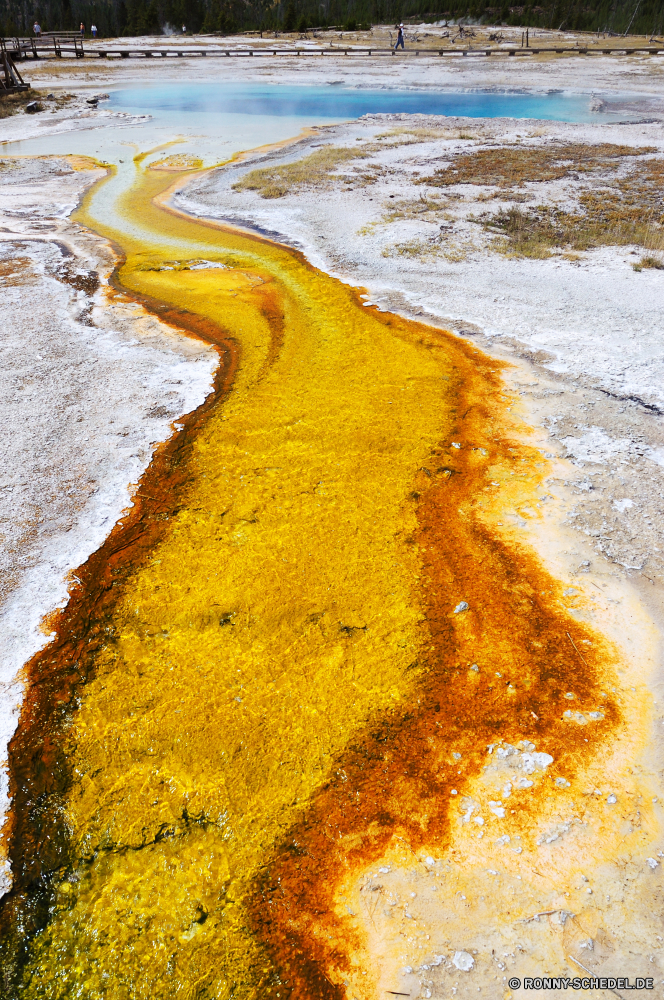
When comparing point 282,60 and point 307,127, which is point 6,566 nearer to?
point 307,127

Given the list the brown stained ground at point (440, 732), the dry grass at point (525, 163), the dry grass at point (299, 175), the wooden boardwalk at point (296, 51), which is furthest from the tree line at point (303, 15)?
the brown stained ground at point (440, 732)

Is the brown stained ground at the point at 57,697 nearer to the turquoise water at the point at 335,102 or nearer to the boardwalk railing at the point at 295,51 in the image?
the turquoise water at the point at 335,102

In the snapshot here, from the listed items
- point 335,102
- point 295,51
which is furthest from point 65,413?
point 295,51

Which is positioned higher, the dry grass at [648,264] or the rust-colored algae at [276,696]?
the dry grass at [648,264]

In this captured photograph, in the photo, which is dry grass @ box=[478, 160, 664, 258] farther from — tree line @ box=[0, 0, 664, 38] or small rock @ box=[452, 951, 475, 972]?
tree line @ box=[0, 0, 664, 38]

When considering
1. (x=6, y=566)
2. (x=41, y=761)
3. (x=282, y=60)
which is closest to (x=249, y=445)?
(x=6, y=566)

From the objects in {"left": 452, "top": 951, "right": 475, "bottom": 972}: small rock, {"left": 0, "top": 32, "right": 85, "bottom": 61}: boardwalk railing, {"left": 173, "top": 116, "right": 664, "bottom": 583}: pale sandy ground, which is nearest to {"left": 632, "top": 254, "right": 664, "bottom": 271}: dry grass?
{"left": 173, "top": 116, "right": 664, "bottom": 583}: pale sandy ground
